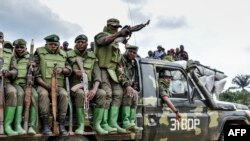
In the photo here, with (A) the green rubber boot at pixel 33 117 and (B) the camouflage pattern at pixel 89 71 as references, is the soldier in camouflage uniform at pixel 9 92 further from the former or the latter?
(B) the camouflage pattern at pixel 89 71

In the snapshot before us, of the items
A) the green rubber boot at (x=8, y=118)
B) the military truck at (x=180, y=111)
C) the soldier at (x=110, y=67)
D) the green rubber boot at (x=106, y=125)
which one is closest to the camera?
the green rubber boot at (x=8, y=118)

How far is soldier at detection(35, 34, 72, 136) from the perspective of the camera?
5.71 meters

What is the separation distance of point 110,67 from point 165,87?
1076mm

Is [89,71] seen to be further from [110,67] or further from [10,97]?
[10,97]

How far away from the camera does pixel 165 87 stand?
7188 millimetres

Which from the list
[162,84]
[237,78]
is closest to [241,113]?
[162,84]

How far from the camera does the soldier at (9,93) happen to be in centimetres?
545

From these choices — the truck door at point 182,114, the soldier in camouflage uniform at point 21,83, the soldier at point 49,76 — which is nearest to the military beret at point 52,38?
the soldier at point 49,76

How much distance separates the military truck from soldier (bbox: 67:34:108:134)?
269 mm

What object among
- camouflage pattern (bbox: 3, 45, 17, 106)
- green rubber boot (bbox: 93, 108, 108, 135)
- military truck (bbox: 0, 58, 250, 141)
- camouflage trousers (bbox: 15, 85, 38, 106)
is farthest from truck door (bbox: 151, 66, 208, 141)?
camouflage pattern (bbox: 3, 45, 17, 106)

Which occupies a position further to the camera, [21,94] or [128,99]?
[128,99]

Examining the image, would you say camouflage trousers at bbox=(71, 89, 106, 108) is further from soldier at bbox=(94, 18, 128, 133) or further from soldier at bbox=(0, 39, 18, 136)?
soldier at bbox=(0, 39, 18, 136)

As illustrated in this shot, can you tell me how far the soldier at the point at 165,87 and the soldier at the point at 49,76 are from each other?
1595 mm

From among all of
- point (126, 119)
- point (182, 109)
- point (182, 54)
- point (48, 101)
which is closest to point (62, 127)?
point (48, 101)
